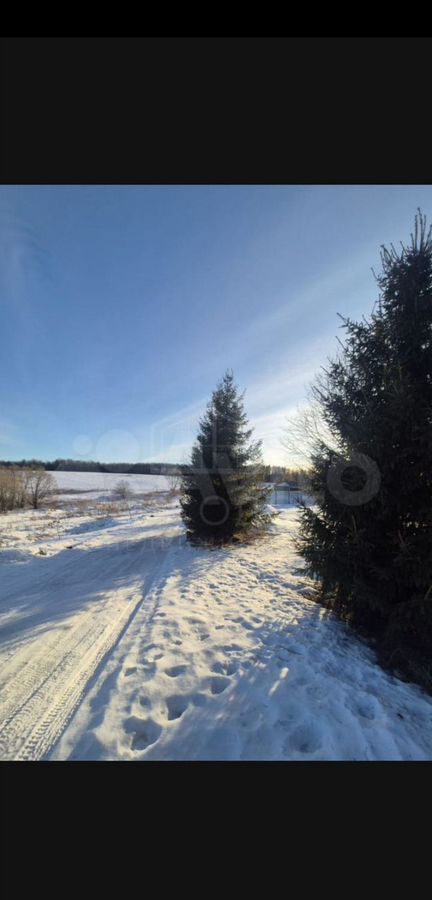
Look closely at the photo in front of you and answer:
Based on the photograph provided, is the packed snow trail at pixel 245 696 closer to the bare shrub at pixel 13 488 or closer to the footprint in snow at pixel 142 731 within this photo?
the footprint in snow at pixel 142 731

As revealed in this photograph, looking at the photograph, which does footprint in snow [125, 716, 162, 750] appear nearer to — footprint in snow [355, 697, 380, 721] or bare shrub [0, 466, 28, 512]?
footprint in snow [355, 697, 380, 721]

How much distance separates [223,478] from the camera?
9586 mm

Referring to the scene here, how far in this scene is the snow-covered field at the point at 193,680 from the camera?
6.91ft

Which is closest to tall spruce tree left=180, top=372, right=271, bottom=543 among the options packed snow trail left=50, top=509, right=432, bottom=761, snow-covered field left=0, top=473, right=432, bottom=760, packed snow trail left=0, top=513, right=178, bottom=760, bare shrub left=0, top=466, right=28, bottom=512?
packed snow trail left=0, top=513, right=178, bottom=760

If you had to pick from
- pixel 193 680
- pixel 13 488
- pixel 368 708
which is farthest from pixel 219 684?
pixel 13 488

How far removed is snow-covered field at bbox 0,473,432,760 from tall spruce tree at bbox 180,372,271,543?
373 centimetres

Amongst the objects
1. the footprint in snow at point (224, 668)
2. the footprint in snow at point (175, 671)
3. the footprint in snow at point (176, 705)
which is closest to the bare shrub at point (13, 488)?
the footprint in snow at point (175, 671)

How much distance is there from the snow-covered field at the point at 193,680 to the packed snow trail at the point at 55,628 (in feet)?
0.06

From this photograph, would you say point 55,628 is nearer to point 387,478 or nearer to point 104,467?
point 387,478

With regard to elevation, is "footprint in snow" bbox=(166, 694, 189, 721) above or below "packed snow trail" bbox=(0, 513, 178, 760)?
above

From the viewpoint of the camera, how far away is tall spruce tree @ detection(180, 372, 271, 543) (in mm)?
9711

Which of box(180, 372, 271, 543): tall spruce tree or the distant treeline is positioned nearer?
box(180, 372, 271, 543): tall spruce tree

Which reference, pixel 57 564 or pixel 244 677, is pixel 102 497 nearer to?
pixel 57 564

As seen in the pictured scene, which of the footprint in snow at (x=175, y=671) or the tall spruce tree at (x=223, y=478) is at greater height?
the tall spruce tree at (x=223, y=478)
